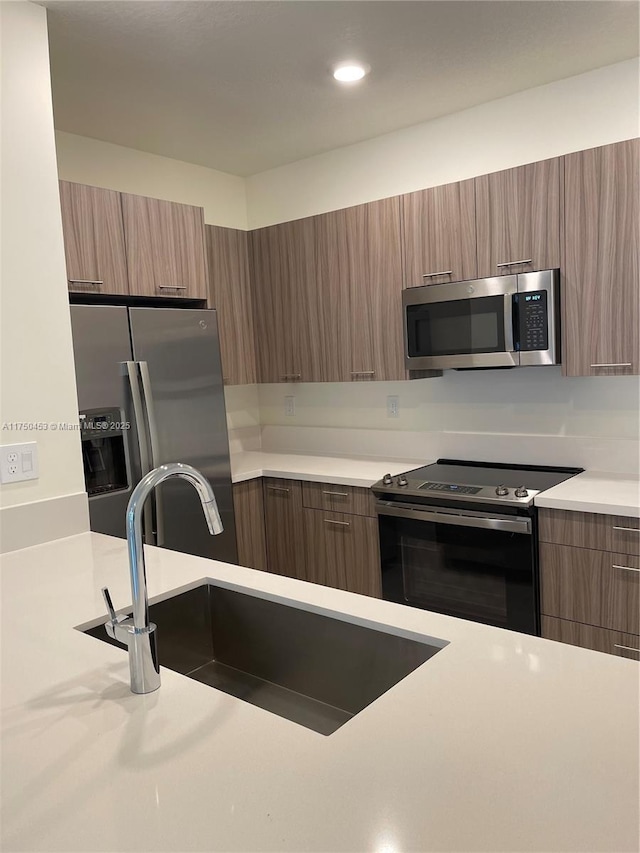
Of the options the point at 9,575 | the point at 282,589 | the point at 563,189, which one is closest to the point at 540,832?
the point at 282,589

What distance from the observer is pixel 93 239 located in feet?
9.21

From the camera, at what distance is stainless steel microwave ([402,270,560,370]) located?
2766mm

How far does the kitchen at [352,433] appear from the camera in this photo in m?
0.87

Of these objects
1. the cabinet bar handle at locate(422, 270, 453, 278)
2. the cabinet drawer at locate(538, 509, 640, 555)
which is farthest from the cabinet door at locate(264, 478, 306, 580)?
the cabinet drawer at locate(538, 509, 640, 555)

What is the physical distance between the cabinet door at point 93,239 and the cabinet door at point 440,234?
131cm

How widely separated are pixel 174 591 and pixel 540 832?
1.09 m

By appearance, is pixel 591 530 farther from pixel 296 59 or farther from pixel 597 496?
pixel 296 59

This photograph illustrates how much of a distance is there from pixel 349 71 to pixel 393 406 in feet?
5.57

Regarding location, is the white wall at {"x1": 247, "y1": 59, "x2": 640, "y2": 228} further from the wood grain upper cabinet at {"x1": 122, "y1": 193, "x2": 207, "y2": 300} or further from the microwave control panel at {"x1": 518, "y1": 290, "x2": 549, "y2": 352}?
the wood grain upper cabinet at {"x1": 122, "y1": 193, "x2": 207, "y2": 300}

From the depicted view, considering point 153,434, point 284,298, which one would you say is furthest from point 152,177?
point 153,434

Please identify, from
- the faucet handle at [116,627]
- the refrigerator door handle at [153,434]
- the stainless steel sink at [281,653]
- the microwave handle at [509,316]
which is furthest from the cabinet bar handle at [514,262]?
the faucet handle at [116,627]

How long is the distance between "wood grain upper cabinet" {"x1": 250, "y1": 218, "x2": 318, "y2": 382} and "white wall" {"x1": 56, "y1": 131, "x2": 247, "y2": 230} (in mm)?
480

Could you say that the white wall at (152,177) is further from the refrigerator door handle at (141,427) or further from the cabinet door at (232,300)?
the refrigerator door handle at (141,427)

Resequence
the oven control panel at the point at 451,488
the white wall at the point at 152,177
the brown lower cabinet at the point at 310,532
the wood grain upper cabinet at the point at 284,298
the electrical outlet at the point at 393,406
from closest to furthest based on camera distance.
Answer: the oven control panel at the point at 451,488 → the brown lower cabinet at the point at 310,532 → the white wall at the point at 152,177 → the wood grain upper cabinet at the point at 284,298 → the electrical outlet at the point at 393,406
